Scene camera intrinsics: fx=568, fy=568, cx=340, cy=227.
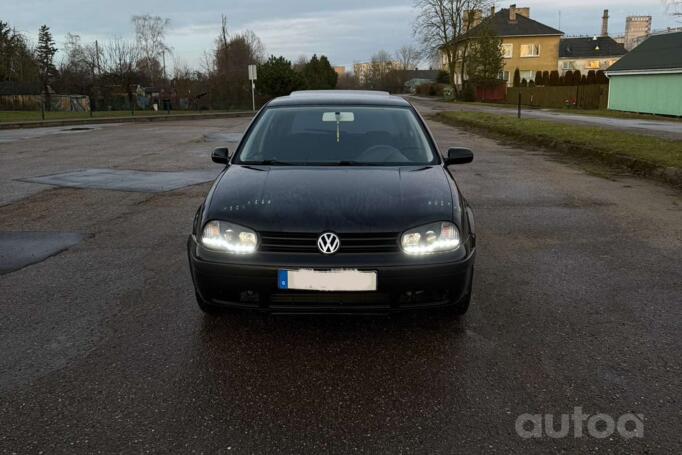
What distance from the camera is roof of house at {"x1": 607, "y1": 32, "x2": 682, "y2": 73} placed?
3138cm

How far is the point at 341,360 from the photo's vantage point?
3176 millimetres

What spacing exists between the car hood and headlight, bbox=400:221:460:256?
0.15 ft

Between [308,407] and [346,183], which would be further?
[346,183]

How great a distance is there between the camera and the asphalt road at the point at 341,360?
2469mm

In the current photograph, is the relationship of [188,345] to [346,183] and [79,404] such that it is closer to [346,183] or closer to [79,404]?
[79,404]

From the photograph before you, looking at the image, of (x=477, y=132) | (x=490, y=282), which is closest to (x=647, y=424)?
(x=490, y=282)

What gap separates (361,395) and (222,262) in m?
1.07

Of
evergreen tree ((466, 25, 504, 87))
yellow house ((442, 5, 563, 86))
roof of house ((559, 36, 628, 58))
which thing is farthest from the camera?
roof of house ((559, 36, 628, 58))

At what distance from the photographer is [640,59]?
35.1 meters

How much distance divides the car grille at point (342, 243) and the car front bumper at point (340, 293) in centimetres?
8

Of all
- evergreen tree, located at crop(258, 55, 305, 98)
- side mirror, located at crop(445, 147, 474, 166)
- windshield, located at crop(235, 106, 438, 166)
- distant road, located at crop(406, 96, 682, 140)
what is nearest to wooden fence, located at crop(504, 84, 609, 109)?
distant road, located at crop(406, 96, 682, 140)

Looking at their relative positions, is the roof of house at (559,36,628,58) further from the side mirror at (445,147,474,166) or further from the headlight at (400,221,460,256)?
the headlight at (400,221,460,256)

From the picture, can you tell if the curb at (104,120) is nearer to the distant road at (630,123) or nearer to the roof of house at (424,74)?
the distant road at (630,123)

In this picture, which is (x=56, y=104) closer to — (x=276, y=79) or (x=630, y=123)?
(x=276, y=79)
